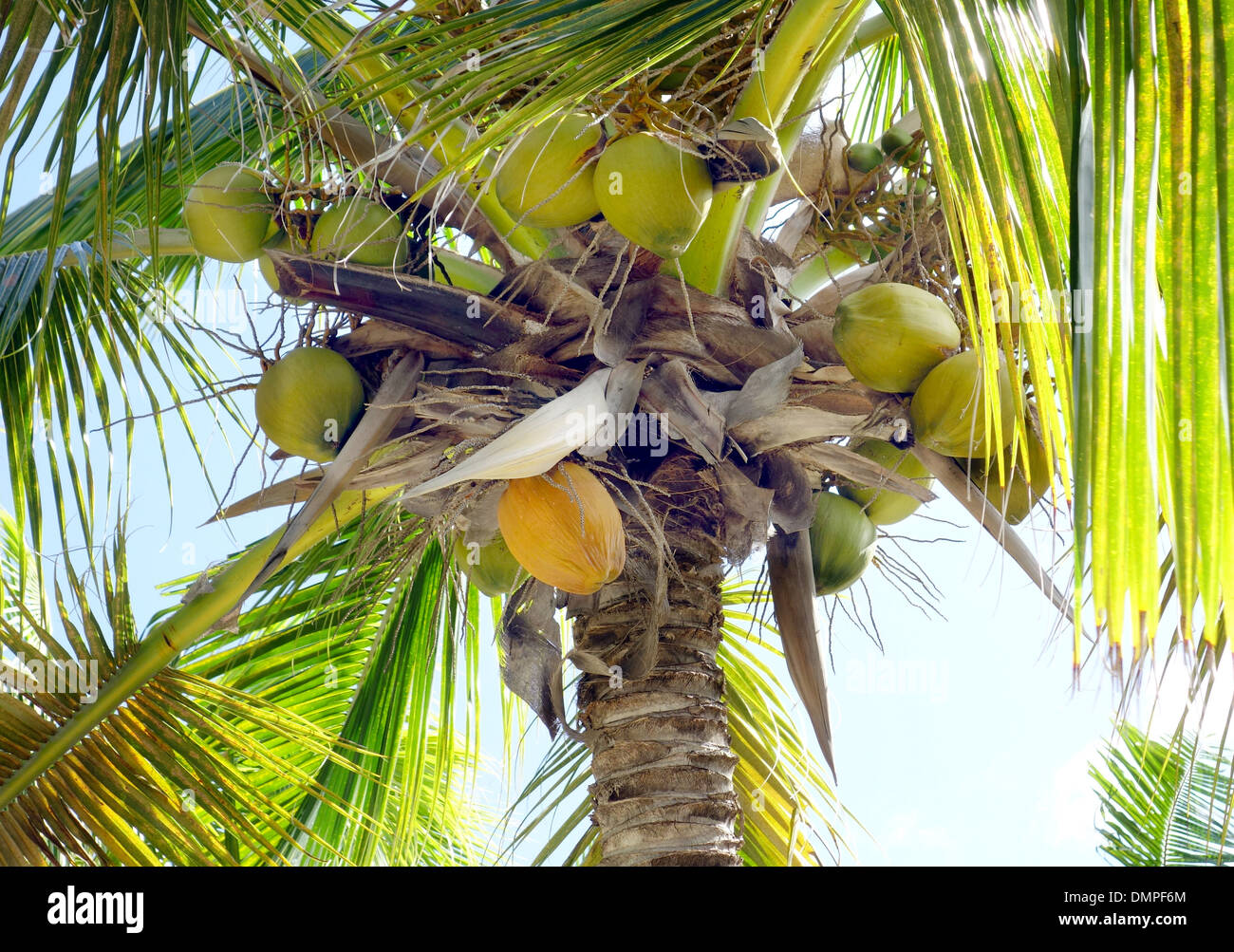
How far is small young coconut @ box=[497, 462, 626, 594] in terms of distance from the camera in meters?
1.88

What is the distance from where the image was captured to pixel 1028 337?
121 cm

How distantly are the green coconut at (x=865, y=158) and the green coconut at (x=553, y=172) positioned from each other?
91 cm

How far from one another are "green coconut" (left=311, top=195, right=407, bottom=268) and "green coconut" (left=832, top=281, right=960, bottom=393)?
839mm

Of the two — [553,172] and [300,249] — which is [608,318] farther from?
[300,249]

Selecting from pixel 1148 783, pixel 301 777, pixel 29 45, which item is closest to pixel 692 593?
pixel 301 777

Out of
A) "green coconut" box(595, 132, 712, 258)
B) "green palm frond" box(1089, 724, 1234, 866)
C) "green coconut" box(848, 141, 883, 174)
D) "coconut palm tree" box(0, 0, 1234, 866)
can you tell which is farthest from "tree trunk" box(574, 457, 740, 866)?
"green palm frond" box(1089, 724, 1234, 866)

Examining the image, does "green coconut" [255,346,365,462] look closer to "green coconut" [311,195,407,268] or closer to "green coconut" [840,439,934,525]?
"green coconut" [311,195,407,268]

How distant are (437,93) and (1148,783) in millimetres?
3522

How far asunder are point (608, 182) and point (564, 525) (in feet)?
1.88

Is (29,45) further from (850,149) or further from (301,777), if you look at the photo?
(850,149)

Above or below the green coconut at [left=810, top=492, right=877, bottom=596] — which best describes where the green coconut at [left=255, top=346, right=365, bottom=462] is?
above

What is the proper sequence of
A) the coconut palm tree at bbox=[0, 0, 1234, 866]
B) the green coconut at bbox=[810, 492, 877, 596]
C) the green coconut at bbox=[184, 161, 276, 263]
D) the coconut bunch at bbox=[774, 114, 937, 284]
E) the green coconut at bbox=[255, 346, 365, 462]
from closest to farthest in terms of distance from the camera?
the coconut palm tree at bbox=[0, 0, 1234, 866]
the green coconut at bbox=[255, 346, 365, 462]
the green coconut at bbox=[184, 161, 276, 263]
the green coconut at bbox=[810, 492, 877, 596]
the coconut bunch at bbox=[774, 114, 937, 284]

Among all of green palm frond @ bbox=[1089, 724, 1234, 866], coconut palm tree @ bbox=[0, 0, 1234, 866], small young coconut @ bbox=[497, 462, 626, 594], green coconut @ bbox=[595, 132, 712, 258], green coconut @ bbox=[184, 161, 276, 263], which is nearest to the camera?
coconut palm tree @ bbox=[0, 0, 1234, 866]
